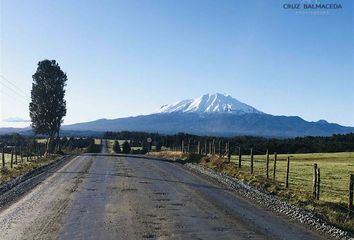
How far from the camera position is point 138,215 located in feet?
53.0

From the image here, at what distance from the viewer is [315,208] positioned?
1914cm

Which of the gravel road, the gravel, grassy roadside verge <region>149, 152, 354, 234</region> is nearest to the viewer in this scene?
the gravel road

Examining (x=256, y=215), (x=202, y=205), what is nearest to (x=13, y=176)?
(x=202, y=205)

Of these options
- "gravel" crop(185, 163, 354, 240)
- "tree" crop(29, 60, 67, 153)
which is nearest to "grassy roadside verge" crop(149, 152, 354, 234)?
"gravel" crop(185, 163, 354, 240)

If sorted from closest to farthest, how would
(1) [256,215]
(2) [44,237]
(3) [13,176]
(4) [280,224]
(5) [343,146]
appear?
(2) [44,237]
(4) [280,224]
(1) [256,215]
(3) [13,176]
(5) [343,146]

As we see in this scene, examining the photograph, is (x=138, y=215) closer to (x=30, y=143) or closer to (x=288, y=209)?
(x=288, y=209)

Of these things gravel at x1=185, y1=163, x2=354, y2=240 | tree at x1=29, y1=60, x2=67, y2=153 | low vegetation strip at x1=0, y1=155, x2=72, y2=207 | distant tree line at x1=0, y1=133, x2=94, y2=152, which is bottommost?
low vegetation strip at x1=0, y1=155, x2=72, y2=207

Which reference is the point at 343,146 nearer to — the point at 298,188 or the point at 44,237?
the point at 298,188

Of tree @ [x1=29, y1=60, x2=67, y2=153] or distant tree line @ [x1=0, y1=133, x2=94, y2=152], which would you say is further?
tree @ [x1=29, y1=60, x2=67, y2=153]

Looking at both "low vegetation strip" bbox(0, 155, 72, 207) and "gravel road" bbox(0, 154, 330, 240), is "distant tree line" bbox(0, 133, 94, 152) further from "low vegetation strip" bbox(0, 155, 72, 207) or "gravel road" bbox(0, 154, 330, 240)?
"gravel road" bbox(0, 154, 330, 240)

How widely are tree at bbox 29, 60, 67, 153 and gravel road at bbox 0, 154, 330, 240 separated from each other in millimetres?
47477

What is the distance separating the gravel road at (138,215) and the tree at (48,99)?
47.5m

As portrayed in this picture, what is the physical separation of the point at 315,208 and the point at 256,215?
3.32 metres

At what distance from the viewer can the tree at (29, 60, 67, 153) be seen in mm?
71188
